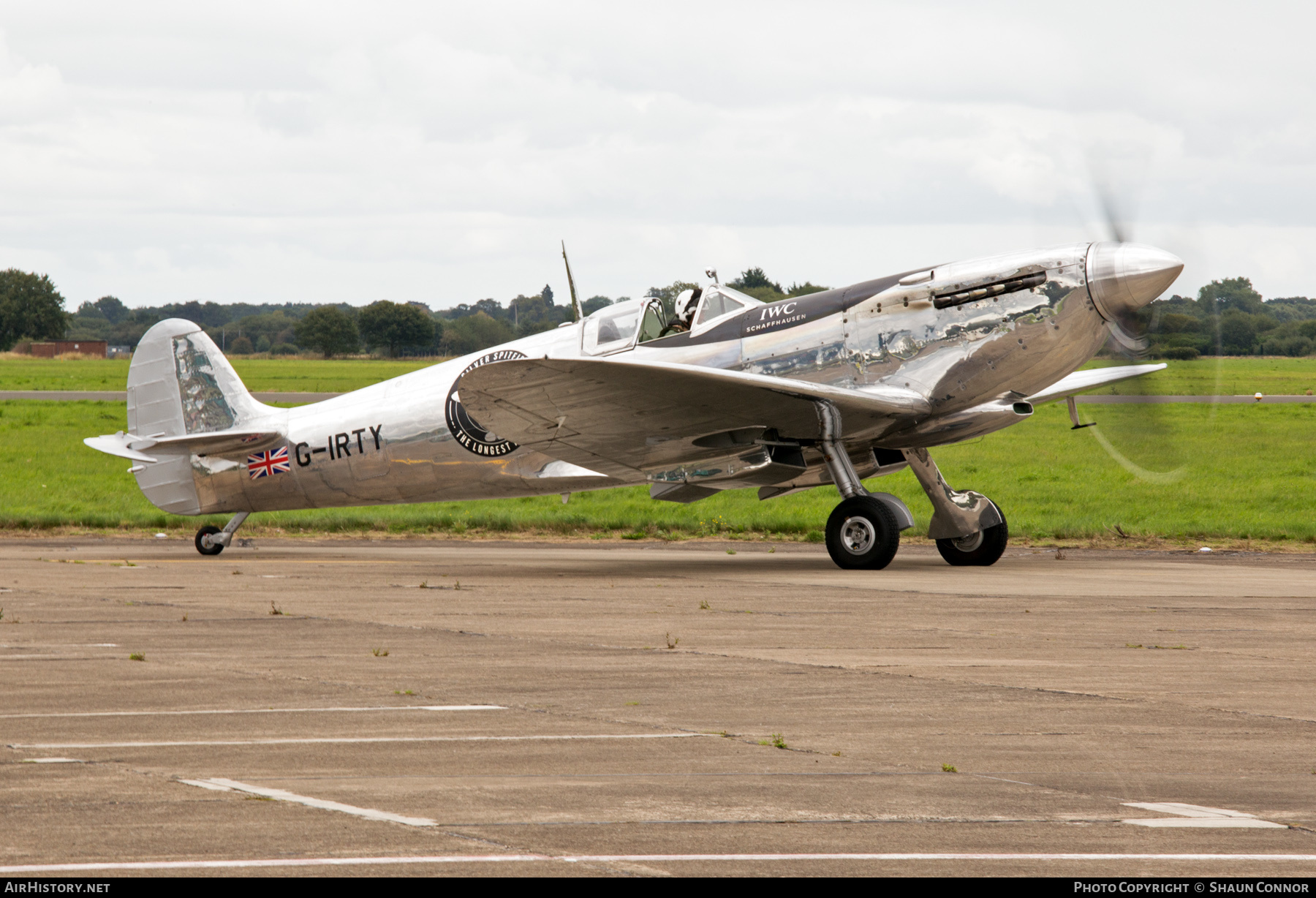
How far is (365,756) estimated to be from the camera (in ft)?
18.9

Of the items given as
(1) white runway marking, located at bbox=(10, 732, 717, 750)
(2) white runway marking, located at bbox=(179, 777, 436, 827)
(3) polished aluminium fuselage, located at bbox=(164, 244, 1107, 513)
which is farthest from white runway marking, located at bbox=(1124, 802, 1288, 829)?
(3) polished aluminium fuselage, located at bbox=(164, 244, 1107, 513)

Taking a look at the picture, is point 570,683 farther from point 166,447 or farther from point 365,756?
point 166,447

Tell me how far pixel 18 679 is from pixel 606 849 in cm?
484

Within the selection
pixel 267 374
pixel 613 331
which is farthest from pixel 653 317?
pixel 267 374

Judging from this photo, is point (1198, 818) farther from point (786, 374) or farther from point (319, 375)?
point (319, 375)

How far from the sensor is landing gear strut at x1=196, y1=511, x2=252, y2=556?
58.7 feet

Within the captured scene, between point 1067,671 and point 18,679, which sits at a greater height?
point 18,679

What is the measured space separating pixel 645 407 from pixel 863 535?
2634 millimetres

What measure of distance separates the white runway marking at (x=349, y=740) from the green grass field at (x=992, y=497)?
35.0 ft

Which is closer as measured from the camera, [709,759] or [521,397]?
[709,759]

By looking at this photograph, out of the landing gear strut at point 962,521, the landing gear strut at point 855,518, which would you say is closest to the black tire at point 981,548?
the landing gear strut at point 962,521

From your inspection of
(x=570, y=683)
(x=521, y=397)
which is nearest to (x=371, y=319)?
(x=521, y=397)

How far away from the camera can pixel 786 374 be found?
599 inches

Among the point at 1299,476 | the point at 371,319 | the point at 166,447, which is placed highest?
the point at 371,319
